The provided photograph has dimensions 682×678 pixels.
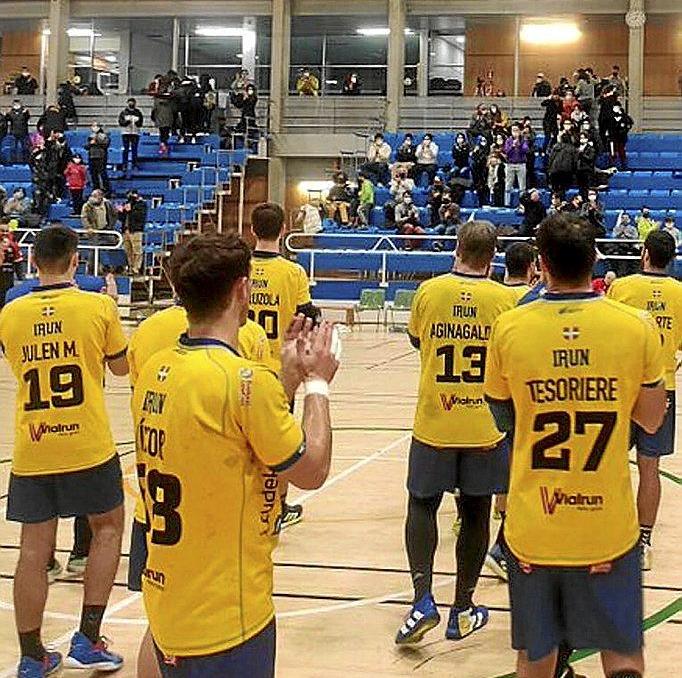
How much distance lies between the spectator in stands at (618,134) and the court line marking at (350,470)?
16.1 meters

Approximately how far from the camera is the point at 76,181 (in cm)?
2528

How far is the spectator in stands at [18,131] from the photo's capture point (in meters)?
28.0

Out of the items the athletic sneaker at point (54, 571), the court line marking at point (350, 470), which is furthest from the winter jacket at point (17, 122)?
the athletic sneaker at point (54, 571)

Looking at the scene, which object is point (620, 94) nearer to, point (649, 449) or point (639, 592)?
point (649, 449)

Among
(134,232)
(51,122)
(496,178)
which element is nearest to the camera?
(134,232)

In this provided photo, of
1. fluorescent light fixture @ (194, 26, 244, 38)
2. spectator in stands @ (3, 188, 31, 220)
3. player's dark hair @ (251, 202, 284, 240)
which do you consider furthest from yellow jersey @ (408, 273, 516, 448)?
fluorescent light fixture @ (194, 26, 244, 38)

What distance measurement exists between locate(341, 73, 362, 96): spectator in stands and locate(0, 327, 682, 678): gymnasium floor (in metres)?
22.1

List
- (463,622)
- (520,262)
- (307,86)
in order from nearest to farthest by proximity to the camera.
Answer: (463,622)
(520,262)
(307,86)

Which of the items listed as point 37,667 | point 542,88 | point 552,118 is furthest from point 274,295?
point 542,88

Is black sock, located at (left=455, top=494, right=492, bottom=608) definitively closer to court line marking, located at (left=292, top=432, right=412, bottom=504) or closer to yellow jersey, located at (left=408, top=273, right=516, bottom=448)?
yellow jersey, located at (left=408, top=273, right=516, bottom=448)

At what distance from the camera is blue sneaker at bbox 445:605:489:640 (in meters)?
5.04

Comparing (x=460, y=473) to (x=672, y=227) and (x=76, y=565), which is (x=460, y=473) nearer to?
(x=76, y=565)

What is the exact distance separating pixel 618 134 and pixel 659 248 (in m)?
20.1

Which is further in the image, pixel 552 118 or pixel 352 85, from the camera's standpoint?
pixel 352 85
